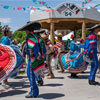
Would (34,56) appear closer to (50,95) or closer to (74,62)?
(50,95)

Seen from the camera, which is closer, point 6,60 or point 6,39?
point 6,60

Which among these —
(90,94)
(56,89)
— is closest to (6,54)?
(56,89)

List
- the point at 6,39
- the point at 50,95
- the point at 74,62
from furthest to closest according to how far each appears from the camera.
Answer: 1. the point at 74,62
2. the point at 6,39
3. the point at 50,95

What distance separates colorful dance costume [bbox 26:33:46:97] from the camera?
4.85m

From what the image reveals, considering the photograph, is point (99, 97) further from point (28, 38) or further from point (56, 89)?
point (28, 38)

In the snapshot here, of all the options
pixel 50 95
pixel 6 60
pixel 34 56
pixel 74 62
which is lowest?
pixel 50 95

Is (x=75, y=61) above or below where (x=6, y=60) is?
below

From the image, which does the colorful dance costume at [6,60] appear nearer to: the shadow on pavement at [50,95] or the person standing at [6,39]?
the person standing at [6,39]

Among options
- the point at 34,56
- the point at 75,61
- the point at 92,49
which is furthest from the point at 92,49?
the point at 34,56

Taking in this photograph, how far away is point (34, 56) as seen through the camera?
16.1ft

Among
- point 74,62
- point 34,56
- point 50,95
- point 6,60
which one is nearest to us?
Result: point 34,56

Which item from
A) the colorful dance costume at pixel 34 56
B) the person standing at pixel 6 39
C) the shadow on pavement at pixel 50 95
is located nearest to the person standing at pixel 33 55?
the colorful dance costume at pixel 34 56

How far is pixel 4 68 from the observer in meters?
5.41

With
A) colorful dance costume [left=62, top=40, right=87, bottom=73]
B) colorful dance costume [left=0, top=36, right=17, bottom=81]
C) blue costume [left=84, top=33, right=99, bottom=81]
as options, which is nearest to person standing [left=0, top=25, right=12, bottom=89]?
colorful dance costume [left=0, top=36, right=17, bottom=81]
